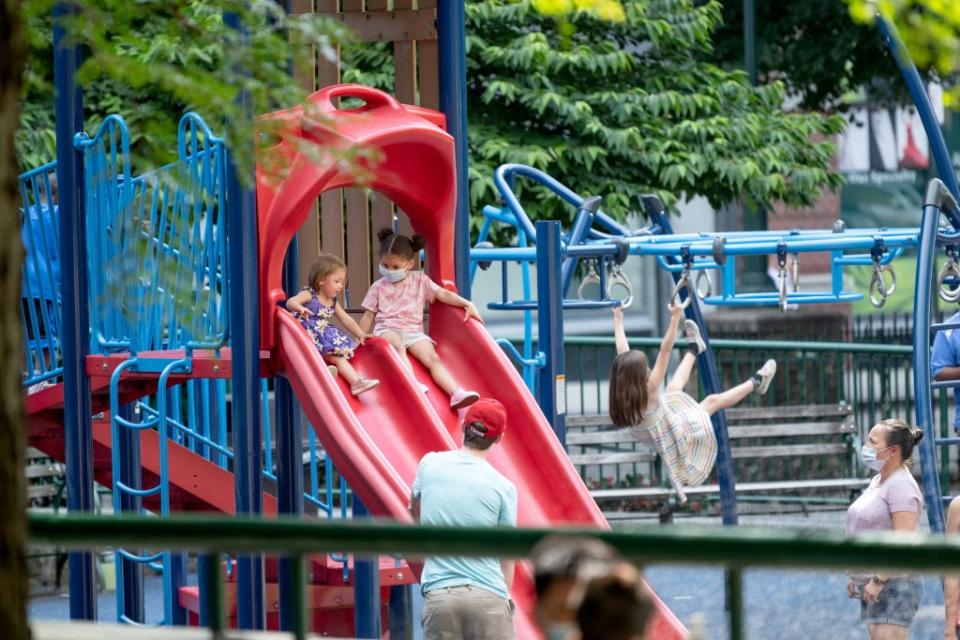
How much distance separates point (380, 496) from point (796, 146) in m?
8.68

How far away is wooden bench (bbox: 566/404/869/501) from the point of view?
12312mm

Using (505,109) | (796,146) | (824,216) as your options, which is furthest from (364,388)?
(824,216)

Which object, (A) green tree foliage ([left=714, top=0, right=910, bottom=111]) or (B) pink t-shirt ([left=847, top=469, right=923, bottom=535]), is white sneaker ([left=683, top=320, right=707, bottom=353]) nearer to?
(B) pink t-shirt ([left=847, top=469, right=923, bottom=535])

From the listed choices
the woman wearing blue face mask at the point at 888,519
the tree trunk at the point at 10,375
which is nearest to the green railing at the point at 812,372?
the woman wearing blue face mask at the point at 888,519

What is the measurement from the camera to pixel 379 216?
810 centimetres

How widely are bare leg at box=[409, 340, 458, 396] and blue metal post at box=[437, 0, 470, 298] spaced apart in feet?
1.51

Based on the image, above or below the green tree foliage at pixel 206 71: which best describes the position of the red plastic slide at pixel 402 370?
below

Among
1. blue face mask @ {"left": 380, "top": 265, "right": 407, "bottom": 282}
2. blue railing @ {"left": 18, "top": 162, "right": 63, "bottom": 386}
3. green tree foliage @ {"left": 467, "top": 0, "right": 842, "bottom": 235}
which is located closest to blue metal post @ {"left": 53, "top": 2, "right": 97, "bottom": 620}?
blue railing @ {"left": 18, "top": 162, "right": 63, "bottom": 386}

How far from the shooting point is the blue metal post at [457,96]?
7934 mm

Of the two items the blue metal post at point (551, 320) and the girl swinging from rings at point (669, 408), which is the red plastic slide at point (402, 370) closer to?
the blue metal post at point (551, 320)

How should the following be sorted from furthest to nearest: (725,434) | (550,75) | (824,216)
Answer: (824,216) < (550,75) < (725,434)

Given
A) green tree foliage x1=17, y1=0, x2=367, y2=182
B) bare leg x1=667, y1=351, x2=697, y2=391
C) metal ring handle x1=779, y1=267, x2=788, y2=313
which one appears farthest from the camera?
bare leg x1=667, y1=351, x2=697, y2=391

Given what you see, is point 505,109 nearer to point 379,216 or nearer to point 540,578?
point 379,216

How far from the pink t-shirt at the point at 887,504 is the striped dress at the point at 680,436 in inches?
87.8
